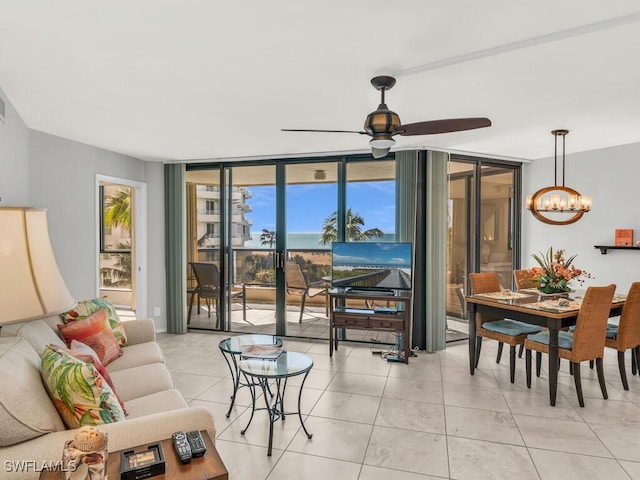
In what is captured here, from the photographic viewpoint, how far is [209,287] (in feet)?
18.6

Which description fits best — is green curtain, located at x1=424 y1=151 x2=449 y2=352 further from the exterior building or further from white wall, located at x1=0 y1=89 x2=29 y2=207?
white wall, located at x1=0 y1=89 x2=29 y2=207

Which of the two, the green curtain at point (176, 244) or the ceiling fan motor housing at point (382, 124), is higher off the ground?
the ceiling fan motor housing at point (382, 124)

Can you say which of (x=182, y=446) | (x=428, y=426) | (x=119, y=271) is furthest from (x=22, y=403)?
(x=119, y=271)

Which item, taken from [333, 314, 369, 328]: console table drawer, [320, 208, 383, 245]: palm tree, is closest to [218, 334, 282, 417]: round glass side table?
[333, 314, 369, 328]: console table drawer

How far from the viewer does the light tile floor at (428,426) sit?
241 cm

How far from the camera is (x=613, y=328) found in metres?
3.80

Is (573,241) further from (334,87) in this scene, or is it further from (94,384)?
(94,384)

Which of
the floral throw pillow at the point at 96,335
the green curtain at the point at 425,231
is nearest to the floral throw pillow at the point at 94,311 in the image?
the floral throw pillow at the point at 96,335

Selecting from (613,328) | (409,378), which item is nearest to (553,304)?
(613,328)

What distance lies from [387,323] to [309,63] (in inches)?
116

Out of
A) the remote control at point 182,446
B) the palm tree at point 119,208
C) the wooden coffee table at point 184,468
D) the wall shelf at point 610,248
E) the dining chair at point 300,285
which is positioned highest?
the palm tree at point 119,208

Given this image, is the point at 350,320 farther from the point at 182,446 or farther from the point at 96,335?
the point at 182,446

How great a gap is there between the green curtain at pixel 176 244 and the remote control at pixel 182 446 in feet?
13.7

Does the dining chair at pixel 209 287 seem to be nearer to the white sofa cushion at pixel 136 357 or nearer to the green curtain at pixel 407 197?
the white sofa cushion at pixel 136 357
